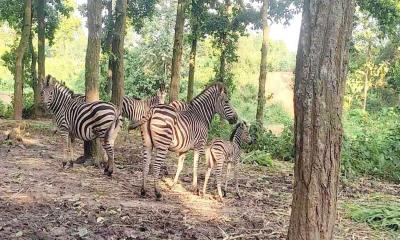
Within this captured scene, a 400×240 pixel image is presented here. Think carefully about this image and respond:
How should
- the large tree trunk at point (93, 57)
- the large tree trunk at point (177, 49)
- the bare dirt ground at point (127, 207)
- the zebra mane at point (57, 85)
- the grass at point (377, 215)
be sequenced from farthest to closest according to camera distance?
1. the large tree trunk at point (177, 49)
2. the zebra mane at point (57, 85)
3. the large tree trunk at point (93, 57)
4. the grass at point (377, 215)
5. the bare dirt ground at point (127, 207)

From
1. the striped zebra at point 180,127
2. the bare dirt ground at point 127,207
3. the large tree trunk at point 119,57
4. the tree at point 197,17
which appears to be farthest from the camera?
the tree at point 197,17

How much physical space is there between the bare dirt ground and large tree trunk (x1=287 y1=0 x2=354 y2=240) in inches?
76.3

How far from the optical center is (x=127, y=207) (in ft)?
23.0

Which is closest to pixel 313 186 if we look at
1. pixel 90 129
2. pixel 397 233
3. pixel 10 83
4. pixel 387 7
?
pixel 397 233

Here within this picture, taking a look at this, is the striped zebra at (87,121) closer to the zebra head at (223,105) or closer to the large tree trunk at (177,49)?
the zebra head at (223,105)

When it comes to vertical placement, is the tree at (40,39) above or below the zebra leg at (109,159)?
above

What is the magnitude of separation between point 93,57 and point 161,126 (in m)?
3.09

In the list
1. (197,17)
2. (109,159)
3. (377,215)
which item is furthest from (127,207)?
(197,17)

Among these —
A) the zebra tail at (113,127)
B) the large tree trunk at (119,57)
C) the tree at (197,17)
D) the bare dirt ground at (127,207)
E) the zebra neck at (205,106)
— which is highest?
the tree at (197,17)

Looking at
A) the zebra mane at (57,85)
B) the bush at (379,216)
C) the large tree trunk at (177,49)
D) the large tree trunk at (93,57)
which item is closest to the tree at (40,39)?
the large tree trunk at (177,49)

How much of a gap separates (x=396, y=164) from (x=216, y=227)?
27.1 feet

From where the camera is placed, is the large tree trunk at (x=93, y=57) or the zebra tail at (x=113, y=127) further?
the large tree trunk at (x=93, y=57)

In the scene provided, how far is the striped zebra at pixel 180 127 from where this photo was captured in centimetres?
822

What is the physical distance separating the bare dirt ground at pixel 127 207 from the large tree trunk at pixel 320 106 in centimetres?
194
